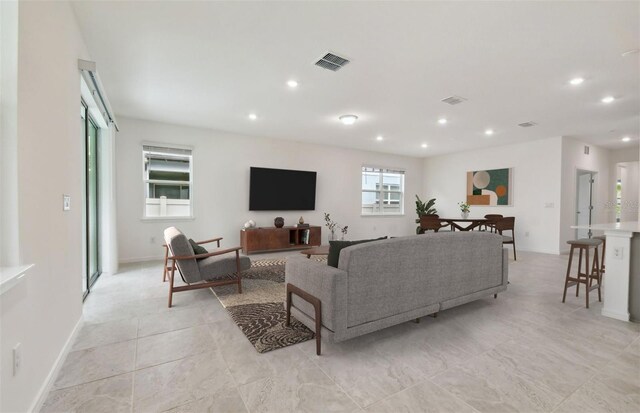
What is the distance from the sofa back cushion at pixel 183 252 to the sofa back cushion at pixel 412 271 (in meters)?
1.94

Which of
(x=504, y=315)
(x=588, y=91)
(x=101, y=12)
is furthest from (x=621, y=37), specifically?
(x=101, y=12)

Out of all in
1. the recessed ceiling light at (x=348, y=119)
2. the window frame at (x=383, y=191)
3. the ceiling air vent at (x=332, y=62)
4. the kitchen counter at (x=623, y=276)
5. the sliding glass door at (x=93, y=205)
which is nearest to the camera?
the kitchen counter at (x=623, y=276)

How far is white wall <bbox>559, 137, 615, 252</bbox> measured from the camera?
6543 mm

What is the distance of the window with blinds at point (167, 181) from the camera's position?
5625 millimetres

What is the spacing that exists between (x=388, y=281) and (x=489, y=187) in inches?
268

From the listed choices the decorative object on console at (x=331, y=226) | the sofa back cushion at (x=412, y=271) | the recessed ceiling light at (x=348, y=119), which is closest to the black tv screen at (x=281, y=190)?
the decorative object on console at (x=331, y=226)

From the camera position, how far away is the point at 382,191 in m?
8.88

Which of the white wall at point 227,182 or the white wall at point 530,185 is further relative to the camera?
the white wall at point 530,185

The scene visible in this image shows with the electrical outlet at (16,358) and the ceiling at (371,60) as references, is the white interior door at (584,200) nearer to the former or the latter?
the ceiling at (371,60)

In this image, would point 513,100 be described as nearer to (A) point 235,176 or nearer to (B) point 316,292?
(B) point 316,292

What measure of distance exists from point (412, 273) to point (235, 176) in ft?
16.3

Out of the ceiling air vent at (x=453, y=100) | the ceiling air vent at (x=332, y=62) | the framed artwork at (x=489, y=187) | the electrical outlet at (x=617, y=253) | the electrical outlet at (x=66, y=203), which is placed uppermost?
the ceiling air vent at (x=332, y=62)

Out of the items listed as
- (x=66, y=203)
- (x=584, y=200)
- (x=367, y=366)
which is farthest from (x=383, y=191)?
(x=66, y=203)

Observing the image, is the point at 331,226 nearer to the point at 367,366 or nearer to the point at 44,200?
the point at 367,366
